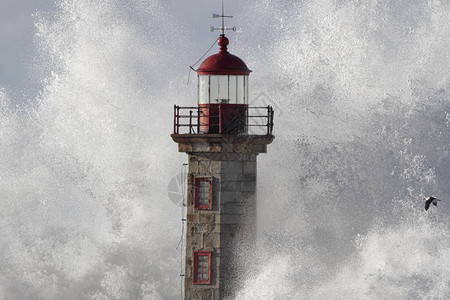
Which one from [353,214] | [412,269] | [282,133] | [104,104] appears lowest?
[412,269]

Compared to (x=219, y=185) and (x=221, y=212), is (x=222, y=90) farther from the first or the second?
(x=221, y=212)

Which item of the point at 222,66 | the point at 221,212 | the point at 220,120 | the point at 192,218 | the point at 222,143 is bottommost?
the point at 192,218

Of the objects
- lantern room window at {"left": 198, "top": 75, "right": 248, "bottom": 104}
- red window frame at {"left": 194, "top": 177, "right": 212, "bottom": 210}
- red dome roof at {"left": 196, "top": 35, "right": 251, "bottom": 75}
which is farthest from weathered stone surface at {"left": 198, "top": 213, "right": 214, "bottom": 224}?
red dome roof at {"left": 196, "top": 35, "right": 251, "bottom": 75}

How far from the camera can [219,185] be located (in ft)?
72.4

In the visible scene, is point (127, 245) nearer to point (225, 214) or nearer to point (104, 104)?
point (104, 104)

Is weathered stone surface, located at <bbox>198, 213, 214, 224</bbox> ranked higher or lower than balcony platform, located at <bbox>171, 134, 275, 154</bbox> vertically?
lower

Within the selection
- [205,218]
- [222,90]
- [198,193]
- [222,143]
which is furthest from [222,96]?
[205,218]

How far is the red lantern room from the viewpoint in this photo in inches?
866

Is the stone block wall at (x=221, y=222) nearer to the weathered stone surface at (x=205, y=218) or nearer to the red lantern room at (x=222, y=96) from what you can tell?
the weathered stone surface at (x=205, y=218)

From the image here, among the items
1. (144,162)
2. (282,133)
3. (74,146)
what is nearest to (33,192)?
(74,146)

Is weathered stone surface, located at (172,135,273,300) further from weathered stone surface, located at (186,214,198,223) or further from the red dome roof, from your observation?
the red dome roof

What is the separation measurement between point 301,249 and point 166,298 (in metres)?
6.95

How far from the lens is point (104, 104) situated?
34.4 meters

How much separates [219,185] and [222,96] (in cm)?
188
